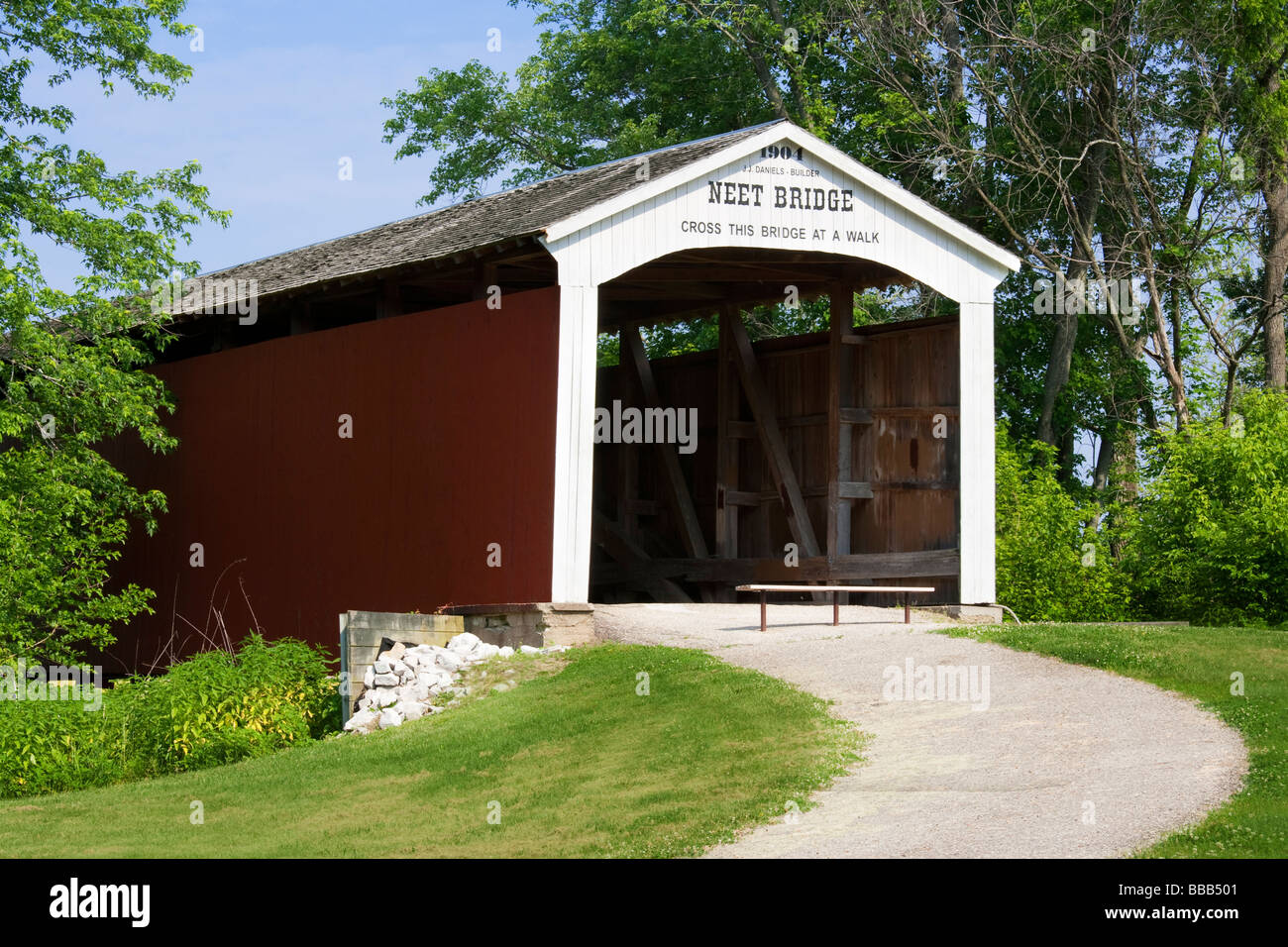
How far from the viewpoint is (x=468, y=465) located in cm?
1617

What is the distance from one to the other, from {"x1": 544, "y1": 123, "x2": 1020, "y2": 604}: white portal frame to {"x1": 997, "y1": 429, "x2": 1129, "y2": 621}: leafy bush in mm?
5721

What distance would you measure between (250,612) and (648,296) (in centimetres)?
627

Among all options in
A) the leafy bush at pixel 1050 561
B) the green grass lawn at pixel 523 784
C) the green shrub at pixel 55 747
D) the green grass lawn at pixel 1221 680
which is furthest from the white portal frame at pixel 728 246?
the leafy bush at pixel 1050 561

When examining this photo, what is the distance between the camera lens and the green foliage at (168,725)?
12781 millimetres

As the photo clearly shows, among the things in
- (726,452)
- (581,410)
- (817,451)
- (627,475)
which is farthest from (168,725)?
(627,475)

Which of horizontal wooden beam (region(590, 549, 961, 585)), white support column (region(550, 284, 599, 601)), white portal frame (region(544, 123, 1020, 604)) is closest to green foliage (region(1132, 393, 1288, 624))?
white portal frame (region(544, 123, 1020, 604))

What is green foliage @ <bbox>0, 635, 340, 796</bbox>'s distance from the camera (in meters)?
12.8

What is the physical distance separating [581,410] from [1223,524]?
9.57m

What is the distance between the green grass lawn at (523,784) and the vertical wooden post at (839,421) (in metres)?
5.39

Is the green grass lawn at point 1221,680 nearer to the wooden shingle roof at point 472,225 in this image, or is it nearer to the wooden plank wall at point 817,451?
the wooden plank wall at point 817,451

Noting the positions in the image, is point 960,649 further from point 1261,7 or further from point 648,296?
point 1261,7

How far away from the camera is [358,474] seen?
1767 centimetres

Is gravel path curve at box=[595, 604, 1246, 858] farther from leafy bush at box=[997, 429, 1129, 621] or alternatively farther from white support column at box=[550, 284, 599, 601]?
leafy bush at box=[997, 429, 1129, 621]
